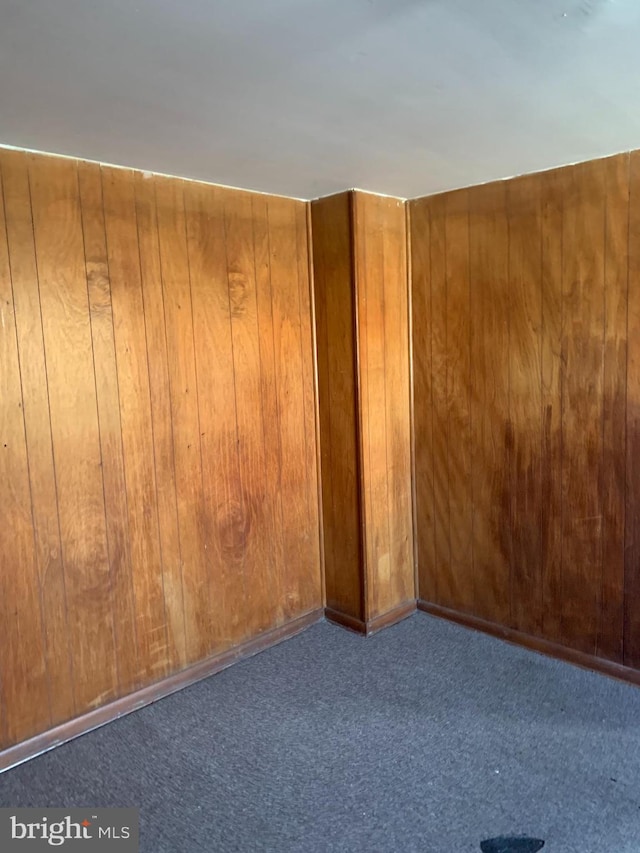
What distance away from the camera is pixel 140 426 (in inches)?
105

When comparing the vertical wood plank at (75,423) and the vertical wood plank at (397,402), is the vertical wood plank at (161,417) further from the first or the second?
the vertical wood plank at (397,402)

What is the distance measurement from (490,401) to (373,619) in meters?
1.28

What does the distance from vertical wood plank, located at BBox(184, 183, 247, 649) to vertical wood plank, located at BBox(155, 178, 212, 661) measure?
32 mm

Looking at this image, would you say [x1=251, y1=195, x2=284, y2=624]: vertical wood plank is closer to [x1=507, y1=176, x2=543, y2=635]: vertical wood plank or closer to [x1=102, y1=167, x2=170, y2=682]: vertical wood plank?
[x1=102, y1=167, x2=170, y2=682]: vertical wood plank

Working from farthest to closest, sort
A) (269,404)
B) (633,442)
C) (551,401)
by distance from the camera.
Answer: (269,404)
(551,401)
(633,442)

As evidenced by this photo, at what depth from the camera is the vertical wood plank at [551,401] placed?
→ 2795 mm

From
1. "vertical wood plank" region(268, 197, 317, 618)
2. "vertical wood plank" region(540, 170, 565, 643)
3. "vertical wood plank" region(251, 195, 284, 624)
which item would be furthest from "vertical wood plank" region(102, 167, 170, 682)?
"vertical wood plank" region(540, 170, 565, 643)

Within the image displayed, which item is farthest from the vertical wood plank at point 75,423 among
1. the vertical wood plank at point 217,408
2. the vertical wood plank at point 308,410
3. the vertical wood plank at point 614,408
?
the vertical wood plank at point 614,408

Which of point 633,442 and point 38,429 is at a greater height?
point 38,429

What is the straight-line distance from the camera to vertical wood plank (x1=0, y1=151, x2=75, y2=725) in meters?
2.28

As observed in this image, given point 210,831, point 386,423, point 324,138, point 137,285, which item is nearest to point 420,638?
point 386,423

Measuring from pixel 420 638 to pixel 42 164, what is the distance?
2.71 m

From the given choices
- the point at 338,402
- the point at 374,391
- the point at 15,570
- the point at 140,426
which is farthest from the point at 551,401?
the point at 15,570

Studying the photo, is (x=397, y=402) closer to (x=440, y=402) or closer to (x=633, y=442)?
(x=440, y=402)
